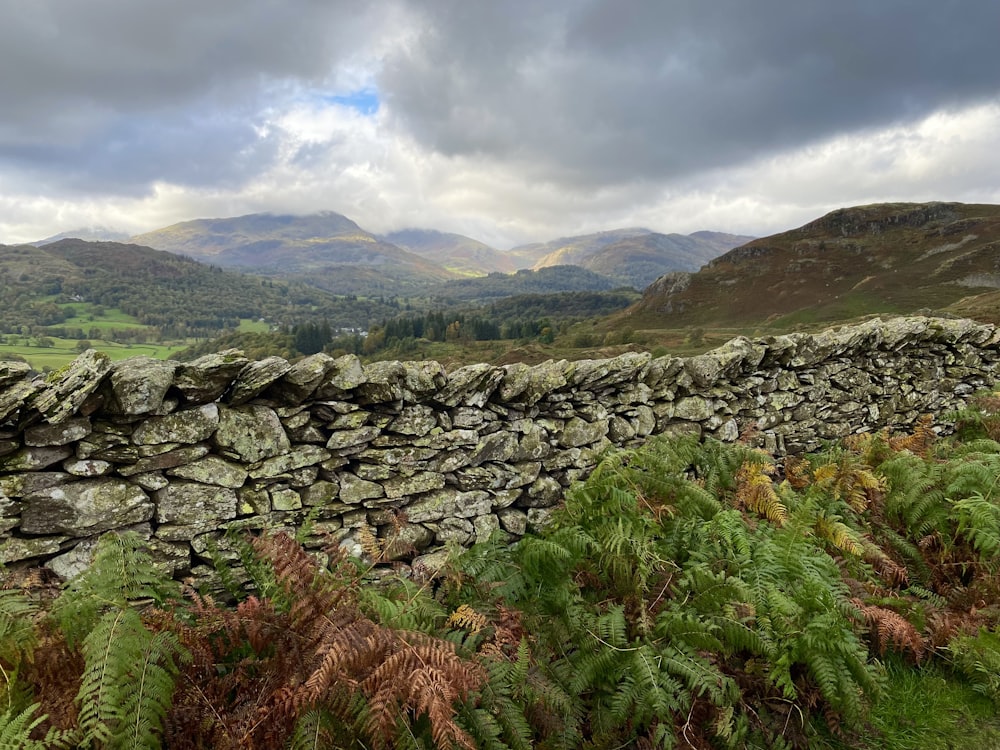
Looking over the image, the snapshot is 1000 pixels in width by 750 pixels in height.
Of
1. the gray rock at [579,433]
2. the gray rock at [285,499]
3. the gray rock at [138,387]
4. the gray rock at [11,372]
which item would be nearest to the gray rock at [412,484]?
the gray rock at [285,499]

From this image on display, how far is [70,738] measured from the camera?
2.14 metres

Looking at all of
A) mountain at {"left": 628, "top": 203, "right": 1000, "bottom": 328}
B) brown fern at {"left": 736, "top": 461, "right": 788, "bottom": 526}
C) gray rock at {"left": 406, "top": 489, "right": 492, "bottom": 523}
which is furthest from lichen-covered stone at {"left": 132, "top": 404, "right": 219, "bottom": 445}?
mountain at {"left": 628, "top": 203, "right": 1000, "bottom": 328}

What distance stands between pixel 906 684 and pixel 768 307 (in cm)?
10508

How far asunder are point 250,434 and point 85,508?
4.04 feet

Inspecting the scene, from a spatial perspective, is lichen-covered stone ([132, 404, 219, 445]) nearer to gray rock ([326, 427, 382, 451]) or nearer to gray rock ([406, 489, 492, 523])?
gray rock ([326, 427, 382, 451])

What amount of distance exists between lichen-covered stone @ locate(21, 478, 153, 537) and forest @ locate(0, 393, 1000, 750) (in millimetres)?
381

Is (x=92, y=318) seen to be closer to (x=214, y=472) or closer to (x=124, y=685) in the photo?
(x=214, y=472)

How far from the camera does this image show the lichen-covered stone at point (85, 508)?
3.64m

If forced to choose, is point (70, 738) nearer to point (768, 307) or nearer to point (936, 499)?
point (936, 499)

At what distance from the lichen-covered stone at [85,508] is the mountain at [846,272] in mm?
93999

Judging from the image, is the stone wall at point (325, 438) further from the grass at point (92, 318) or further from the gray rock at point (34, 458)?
the grass at point (92, 318)

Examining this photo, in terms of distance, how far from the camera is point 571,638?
3555 millimetres

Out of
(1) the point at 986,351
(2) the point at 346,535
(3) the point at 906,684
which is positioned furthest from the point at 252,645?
(1) the point at 986,351

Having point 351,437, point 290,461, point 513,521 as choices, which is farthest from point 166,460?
point 513,521
